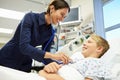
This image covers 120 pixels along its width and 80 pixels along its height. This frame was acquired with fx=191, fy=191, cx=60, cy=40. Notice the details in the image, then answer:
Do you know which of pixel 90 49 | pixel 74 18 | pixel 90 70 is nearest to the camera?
pixel 90 70

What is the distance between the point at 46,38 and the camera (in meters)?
1.96

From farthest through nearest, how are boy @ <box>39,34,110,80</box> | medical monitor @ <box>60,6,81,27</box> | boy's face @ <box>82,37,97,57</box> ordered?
1. medical monitor @ <box>60,6,81,27</box>
2. boy's face @ <box>82,37,97,57</box>
3. boy @ <box>39,34,110,80</box>

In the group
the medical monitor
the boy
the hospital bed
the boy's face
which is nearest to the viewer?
the hospital bed

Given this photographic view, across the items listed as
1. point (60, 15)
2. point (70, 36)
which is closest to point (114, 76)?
point (60, 15)

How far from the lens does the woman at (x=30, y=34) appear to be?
67.0 inches

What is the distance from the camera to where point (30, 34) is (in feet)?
5.64

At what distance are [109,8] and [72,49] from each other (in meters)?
1.68

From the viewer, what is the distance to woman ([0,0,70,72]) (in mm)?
1701

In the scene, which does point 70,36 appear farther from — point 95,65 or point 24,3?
point 95,65

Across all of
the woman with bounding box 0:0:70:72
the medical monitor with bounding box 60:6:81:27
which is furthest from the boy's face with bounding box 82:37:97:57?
the medical monitor with bounding box 60:6:81:27

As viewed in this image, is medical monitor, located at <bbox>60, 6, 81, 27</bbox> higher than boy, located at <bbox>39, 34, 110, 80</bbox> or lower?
higher

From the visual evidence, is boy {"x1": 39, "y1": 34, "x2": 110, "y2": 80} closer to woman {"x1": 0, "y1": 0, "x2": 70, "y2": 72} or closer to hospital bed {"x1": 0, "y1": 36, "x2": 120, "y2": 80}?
hospital bed {"x1": 0, "y1": 36, "x2": 120, "y2": 80}

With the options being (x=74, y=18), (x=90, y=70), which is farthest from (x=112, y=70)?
(x=74, y=18)

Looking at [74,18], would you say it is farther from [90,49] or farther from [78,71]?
[78,71]
